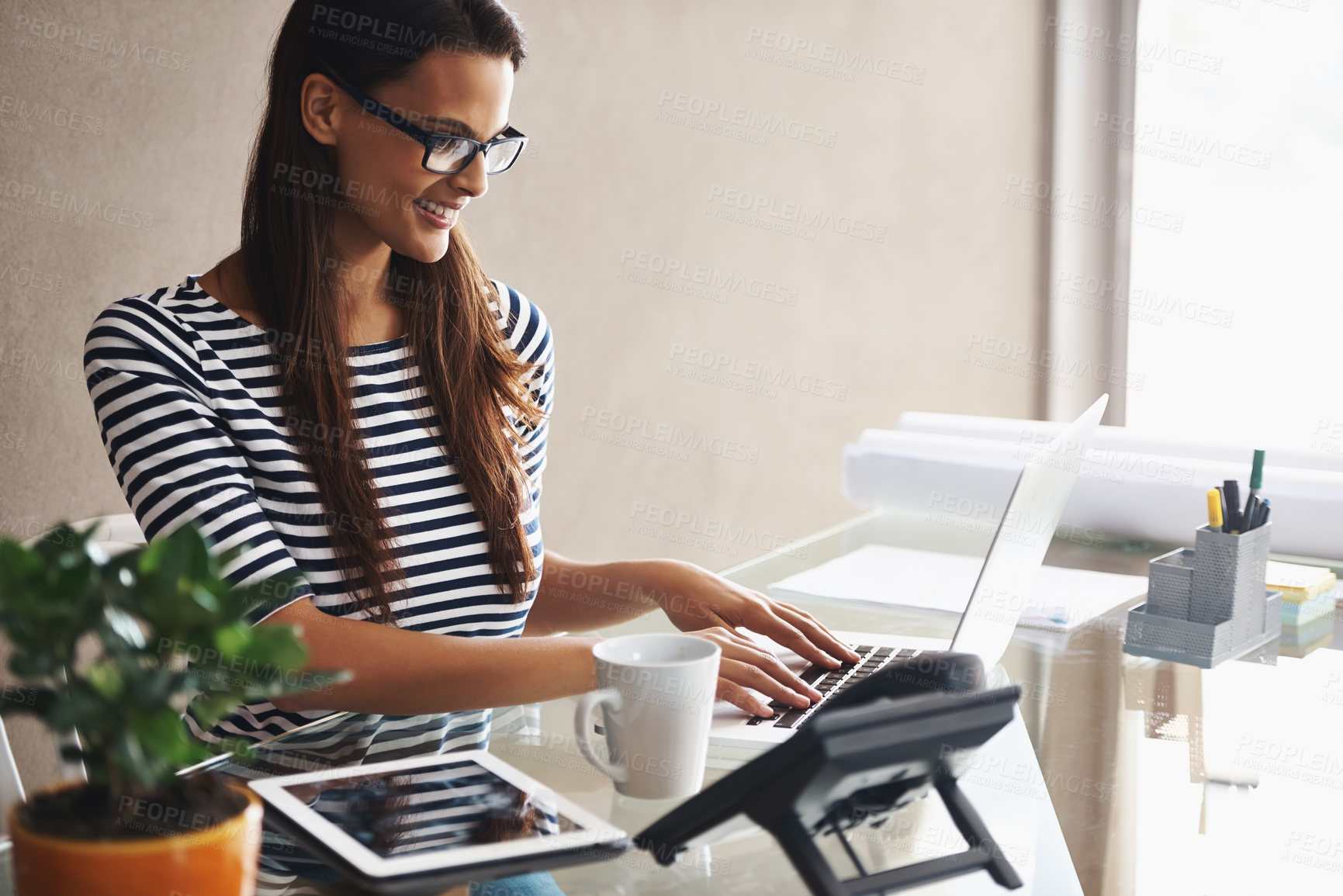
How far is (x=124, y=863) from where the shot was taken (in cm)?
51

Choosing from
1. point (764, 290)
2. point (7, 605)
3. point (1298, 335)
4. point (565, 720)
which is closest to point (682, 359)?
point (764, 290)

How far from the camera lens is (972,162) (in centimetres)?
382

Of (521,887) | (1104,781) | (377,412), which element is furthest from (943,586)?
(521,887)

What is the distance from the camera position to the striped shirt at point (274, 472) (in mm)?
1097

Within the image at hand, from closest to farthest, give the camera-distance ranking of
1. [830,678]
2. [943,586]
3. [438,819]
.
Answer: [438,819] < [830,678] < [943,586]

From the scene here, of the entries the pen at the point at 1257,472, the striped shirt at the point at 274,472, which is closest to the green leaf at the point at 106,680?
the striped shirt at the point at 274,472

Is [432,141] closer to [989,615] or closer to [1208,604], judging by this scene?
[989,615]

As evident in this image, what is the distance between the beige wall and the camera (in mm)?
2012

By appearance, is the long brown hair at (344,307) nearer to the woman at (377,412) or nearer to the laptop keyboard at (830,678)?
the woman at (377,412)

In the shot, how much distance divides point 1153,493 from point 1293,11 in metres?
2.44

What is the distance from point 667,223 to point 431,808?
2.50 metres

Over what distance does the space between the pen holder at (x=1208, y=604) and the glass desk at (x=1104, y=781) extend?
0.08ft

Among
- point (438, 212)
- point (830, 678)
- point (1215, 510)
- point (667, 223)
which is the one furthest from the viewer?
point (667, 223)

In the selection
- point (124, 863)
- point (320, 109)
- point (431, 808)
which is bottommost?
point (431, 808)
